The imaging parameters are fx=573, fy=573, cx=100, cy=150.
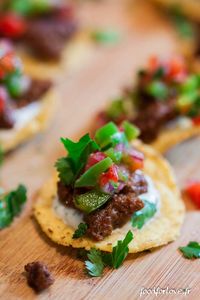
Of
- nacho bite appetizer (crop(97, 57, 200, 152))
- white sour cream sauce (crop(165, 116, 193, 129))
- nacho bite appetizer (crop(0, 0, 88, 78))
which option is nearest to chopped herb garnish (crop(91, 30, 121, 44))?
nacho bite appetizer (crop(0, 0, 88, 78))

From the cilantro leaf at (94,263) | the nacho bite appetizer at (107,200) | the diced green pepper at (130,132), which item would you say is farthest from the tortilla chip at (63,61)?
the cilantro leaf at (94,263)

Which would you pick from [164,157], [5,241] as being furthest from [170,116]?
[5,241]

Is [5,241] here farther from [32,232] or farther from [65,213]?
[65,213]

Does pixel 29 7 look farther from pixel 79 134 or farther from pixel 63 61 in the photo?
pixel 79 134

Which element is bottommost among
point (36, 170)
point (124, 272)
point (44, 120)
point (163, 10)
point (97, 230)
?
point (124, 272)

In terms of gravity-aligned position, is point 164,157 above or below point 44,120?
below

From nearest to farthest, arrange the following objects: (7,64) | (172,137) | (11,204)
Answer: (11,204) < (172,137) < (7,64)

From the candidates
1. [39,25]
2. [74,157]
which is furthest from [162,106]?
[39,25]
